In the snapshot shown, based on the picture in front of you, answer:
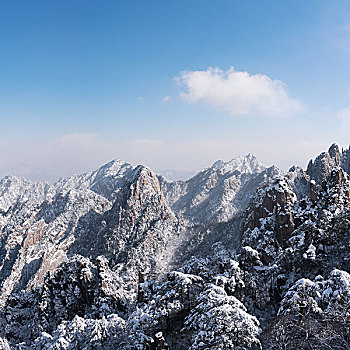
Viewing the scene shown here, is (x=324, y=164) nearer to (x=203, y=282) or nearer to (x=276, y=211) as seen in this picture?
(x=276, y=211)

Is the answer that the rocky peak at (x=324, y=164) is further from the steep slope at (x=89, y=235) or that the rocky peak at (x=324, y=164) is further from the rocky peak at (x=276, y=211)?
the steep slope at (x=89, y=235)

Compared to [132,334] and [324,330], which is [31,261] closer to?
[132,334]

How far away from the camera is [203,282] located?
151 feet

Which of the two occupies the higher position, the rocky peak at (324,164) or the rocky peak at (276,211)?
the rocky peak at (324,164)

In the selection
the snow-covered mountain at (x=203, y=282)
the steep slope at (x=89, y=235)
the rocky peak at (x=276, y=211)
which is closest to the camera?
the snow-covered mountain at (x=203, y=282)

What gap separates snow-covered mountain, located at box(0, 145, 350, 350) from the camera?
20.8m

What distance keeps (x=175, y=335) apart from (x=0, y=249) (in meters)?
198

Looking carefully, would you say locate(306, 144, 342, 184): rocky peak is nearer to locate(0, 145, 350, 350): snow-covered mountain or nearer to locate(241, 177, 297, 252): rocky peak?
locate(0, 145, 350, 350): snow-covered mountain

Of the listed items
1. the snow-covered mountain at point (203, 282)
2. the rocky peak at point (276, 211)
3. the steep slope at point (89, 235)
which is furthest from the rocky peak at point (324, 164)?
the steep slope at point (89, 235)

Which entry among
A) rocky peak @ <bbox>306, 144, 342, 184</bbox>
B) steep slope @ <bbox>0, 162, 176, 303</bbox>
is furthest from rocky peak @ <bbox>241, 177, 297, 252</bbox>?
steep slope @ <bbox>0, 162, 176, 303</bbox>

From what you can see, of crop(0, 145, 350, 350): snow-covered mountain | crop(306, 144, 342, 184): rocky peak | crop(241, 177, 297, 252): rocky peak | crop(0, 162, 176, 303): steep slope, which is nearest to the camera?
crop(0, 145, 350, 350): snow-covered mountain

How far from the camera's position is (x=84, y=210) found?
196375 millimetres

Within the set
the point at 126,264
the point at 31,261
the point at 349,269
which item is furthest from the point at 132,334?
the point at 31,261

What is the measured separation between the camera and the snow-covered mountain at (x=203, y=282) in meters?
20.8
